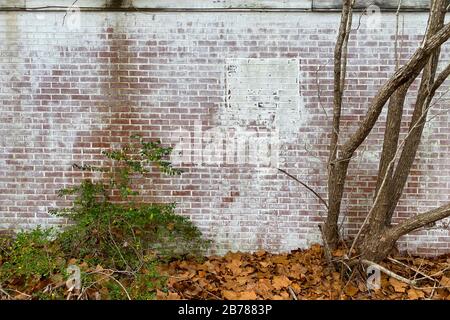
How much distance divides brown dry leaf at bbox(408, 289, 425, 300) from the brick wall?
74 centimetres

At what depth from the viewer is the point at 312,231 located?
522 cm

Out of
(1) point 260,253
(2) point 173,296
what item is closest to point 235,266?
(1) point 260,253

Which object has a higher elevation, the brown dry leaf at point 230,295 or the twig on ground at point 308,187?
the twig on ground at point 308,187

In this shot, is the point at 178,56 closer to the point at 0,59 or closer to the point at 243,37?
the point at 243,37

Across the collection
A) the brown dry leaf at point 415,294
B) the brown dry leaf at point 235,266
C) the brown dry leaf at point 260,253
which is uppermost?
the brown dry leaf at point 260,253

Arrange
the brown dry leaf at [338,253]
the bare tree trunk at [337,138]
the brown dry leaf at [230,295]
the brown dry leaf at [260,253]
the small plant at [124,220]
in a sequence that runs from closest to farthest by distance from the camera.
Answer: the bare tree trunk at [337,138]
the brown dry leaf at [230,295]
the small plant at [124,220]
the brown dry leaf at [338,253]
the brown dry leaf at [260,253]

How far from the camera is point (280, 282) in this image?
4645mm

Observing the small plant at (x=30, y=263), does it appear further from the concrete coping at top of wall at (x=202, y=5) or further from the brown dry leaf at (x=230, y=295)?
the concrete coping at top of wall at (x=202, y=5)

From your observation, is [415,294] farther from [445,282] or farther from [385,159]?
[385,159]

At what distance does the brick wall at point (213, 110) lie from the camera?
5016 mm

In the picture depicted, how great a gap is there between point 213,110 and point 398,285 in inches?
112

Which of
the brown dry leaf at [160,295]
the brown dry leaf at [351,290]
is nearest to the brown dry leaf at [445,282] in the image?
the brown dry leaf at [351,290]

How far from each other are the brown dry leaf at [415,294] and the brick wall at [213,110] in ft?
2.44

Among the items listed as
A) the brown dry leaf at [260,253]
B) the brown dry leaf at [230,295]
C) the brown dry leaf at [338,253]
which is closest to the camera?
the brown dry leaf at [230,295]
